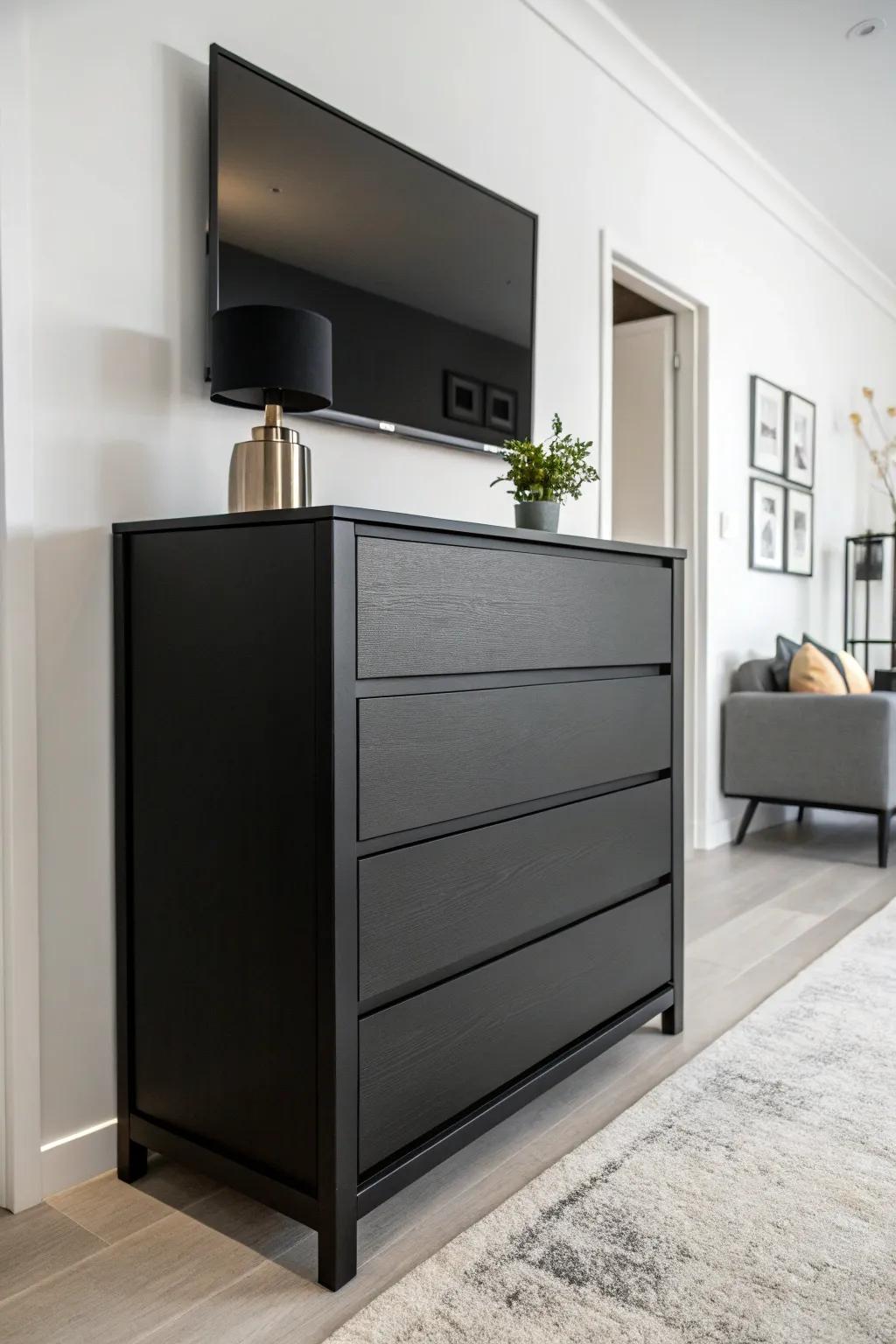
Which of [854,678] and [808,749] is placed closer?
[808,749]

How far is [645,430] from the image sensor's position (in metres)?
4.08

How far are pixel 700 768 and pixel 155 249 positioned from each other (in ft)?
9.45

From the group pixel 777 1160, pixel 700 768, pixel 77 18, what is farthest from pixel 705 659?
pixel 77 18

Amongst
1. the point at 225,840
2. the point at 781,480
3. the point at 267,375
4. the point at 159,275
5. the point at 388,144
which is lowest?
the point at 225,840

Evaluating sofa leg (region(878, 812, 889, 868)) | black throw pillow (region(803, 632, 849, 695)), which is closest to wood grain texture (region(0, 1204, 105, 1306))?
sofa leg (region(878, 812, 889, 868))

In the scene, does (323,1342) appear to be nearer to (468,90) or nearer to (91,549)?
(91,549)

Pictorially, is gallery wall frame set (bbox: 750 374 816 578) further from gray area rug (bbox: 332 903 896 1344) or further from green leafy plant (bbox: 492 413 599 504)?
gray area rug (bbox: 332 903 896 1344)

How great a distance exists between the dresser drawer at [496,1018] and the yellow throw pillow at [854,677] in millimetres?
2459

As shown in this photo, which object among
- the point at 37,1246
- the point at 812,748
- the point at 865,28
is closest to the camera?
the point at 37,1246

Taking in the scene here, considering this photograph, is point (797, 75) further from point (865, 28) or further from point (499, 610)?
point (499, 610)

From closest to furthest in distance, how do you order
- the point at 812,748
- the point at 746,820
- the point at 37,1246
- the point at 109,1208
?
the point at 37,1246 → the point at 109,1208 → the point at 812,748 → the point at 746,820

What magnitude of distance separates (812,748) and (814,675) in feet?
1.10

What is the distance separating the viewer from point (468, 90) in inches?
101

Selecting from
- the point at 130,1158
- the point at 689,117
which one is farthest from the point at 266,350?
the point at 689,117
